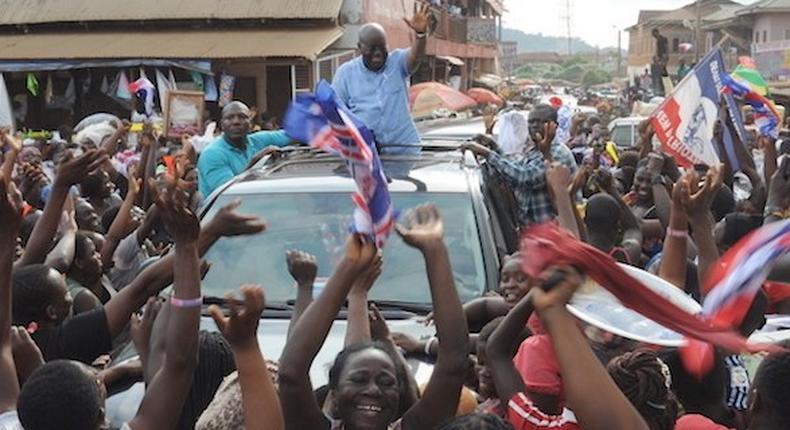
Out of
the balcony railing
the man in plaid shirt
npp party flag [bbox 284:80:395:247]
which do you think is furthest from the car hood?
the balcony railing

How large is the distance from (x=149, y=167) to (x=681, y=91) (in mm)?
4206

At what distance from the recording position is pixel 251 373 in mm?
3141

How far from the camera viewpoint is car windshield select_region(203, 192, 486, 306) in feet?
17.1

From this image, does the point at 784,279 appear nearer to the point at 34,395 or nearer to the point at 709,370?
the point at 709,370

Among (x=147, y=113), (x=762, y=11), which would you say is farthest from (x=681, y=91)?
(x=762, y=11)

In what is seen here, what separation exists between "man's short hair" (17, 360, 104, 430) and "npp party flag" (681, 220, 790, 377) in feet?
5.65

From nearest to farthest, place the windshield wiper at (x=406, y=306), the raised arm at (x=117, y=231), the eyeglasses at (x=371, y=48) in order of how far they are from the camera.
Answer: the windshield wiper at (x=406, y=306), the raised arm at (x=117, y=231), the eyeglasses at (x=371, y=48)

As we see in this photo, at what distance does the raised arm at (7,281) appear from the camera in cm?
352

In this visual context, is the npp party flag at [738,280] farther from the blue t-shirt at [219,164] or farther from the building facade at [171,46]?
the building facade at [171,46]

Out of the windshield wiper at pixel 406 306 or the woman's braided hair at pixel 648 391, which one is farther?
the windshield wiper at pixel 406 306

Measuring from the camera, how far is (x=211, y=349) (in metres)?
3.91

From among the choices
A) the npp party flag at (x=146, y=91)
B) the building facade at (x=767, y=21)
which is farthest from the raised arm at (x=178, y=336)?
the building facade at (x=767, y=21)

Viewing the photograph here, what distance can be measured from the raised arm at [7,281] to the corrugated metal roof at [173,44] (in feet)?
51.8

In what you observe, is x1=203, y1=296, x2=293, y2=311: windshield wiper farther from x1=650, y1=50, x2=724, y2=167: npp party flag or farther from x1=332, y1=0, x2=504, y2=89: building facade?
x1=332, y1=0, x2=504, y2=89: building facade
